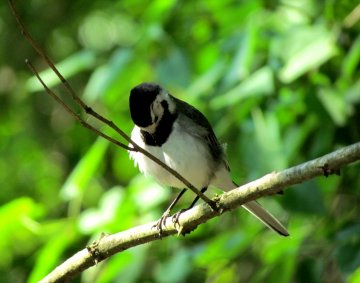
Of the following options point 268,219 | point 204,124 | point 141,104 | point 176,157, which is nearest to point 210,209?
point 141,104

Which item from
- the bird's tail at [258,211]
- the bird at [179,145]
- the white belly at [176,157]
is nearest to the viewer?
the bird at [179,145]

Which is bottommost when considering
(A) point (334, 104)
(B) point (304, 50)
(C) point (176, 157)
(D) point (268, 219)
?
(D) point (268, 219)

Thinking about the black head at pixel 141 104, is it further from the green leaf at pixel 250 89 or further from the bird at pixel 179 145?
the green leaf at pixel 250 89

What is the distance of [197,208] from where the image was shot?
8.93ft

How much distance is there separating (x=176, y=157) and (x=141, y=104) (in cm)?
40

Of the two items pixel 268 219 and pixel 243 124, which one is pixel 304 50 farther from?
pixel 268 219

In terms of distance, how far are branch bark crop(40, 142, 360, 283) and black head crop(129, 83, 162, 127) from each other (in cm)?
38

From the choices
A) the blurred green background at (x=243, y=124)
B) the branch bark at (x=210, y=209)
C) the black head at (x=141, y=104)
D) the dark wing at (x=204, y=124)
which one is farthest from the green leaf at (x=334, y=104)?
the branch bark at (x=210, y=209)

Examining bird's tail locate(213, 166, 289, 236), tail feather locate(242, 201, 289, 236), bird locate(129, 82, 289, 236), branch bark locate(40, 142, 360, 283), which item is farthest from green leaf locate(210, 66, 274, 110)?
branch bark locate(40, 142, 360, 283)

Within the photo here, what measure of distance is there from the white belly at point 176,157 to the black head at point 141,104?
24 cm

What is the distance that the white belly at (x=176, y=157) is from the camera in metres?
3.49

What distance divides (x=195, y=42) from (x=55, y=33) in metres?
2.25

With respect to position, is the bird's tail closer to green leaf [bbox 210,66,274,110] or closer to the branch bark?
green leaf [bbox 210,66,274,110]

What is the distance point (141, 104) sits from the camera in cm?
319
